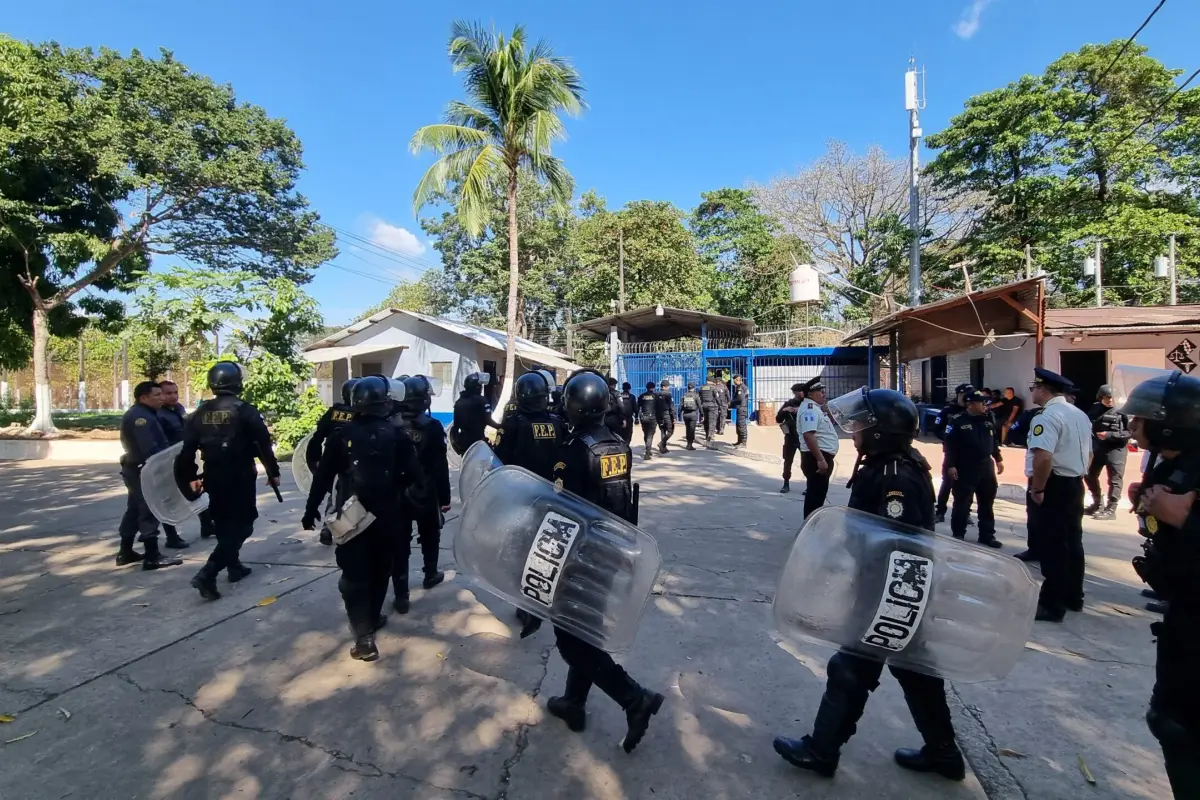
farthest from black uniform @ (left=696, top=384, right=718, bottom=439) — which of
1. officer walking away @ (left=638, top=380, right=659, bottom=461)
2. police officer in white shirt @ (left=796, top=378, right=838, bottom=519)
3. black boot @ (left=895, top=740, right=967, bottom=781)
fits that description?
black boot @ (left=895, top=740, right=967, bottom=781)

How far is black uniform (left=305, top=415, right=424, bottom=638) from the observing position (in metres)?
3.28

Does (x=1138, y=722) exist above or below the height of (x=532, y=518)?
below

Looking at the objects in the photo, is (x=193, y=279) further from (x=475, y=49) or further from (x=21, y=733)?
(x=21, y=733)

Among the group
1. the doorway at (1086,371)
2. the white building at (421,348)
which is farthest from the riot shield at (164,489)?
the doorway at (1086,371)

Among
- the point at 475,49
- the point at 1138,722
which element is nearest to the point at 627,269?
the point at 475,49

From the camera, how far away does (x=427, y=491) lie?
3848 millimetres

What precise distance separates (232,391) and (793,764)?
4341 mm

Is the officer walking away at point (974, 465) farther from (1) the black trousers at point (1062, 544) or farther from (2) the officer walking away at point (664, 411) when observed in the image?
(2) the officer walking away at point (664, 411)

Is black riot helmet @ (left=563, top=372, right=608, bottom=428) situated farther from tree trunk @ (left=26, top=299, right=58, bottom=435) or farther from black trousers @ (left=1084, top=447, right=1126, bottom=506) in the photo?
tree trunk @ (left=26, top=299, right=58, bottom=435)

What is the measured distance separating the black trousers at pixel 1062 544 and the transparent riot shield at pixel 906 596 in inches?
92.3

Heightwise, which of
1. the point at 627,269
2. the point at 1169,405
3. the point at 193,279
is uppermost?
the point at 627,269

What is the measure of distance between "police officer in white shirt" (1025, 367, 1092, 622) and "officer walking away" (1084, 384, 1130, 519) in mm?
2942

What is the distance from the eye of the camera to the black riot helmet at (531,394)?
385cm

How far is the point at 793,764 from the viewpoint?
231 cm
